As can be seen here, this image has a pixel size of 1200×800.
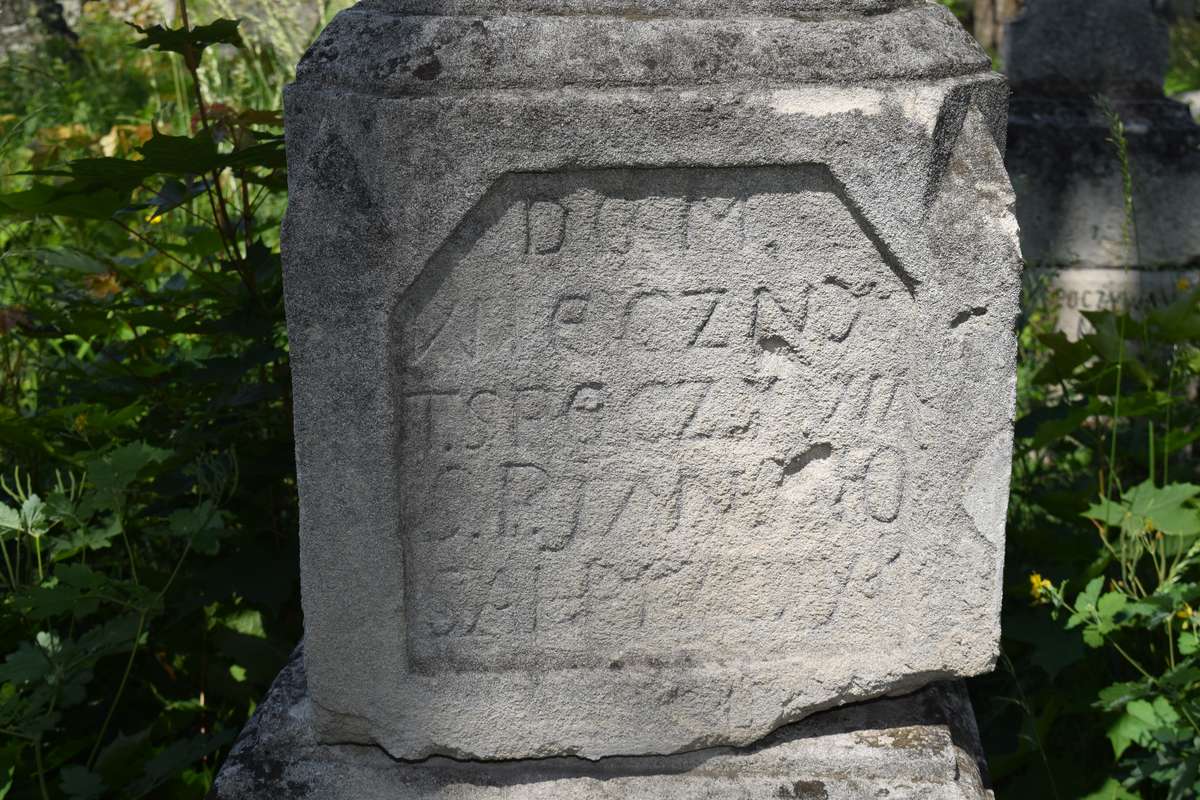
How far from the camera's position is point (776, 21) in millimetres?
1490

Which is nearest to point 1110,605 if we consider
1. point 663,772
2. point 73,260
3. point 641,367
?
point 663,772

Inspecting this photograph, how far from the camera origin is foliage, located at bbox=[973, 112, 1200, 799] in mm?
1959

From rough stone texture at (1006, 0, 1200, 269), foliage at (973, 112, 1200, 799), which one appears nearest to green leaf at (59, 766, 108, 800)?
foliage at (973, 112, 1200, 799)

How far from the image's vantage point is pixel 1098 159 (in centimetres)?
407

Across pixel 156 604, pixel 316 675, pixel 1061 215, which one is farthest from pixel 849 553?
pixel 1061 215

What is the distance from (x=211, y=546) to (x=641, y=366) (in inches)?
35.8

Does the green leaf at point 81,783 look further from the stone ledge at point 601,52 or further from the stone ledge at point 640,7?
the stone ledge at point 640,7

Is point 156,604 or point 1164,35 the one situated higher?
point 1164,35

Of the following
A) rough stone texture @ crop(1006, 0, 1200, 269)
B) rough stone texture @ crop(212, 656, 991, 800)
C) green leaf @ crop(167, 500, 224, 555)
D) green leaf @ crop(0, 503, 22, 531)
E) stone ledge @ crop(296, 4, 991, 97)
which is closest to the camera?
stone ledge @ crop(296, 4, 991, 97)

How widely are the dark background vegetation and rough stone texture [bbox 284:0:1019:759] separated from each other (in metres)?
0.48

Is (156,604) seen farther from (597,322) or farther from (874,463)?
(874,463)

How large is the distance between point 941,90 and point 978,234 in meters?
0.19

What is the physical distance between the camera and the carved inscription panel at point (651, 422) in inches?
60.3

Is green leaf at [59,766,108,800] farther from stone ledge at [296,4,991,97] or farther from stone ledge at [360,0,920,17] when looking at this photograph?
stone ledge at [360,0,920,17]
